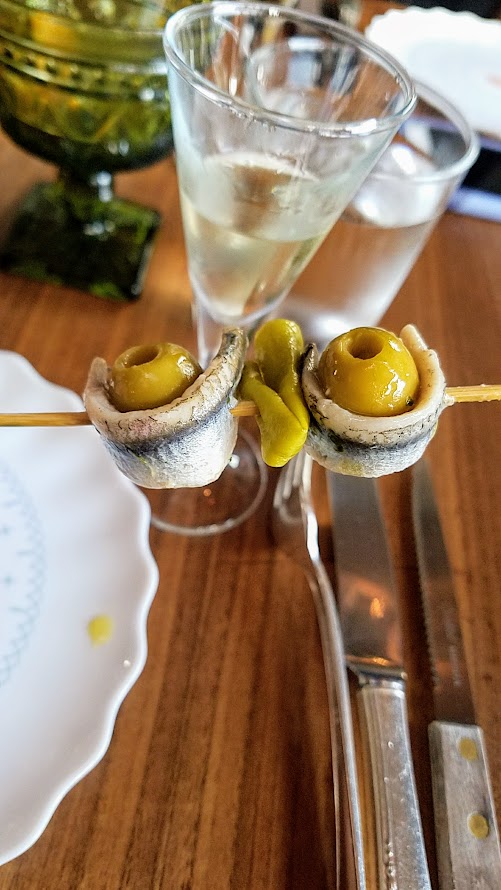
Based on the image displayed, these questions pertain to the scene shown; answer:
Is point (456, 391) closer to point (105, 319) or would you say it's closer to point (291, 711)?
point (291, 711)

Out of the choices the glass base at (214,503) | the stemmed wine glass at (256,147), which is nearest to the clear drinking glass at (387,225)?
the stemmed wine glass at (256,147)

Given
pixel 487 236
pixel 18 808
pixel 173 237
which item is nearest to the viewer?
pixel 18 808

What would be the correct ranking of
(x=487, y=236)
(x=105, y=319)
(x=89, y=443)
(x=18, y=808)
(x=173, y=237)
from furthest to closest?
(x=487, y=236) → (x=173, y=237) → (x=105, y=319) → (x=89, y=443) → (x=18, y=808)

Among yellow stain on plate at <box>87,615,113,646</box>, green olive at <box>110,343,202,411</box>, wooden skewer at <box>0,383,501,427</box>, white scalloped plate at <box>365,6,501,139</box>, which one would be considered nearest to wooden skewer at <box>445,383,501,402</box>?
wooden skewer at <box>0,383,501,427</box>

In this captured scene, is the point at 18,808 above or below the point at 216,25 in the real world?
below

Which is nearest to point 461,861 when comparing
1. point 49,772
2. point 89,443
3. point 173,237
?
point 49,772

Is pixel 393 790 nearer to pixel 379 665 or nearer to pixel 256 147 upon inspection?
pixel 379 665
